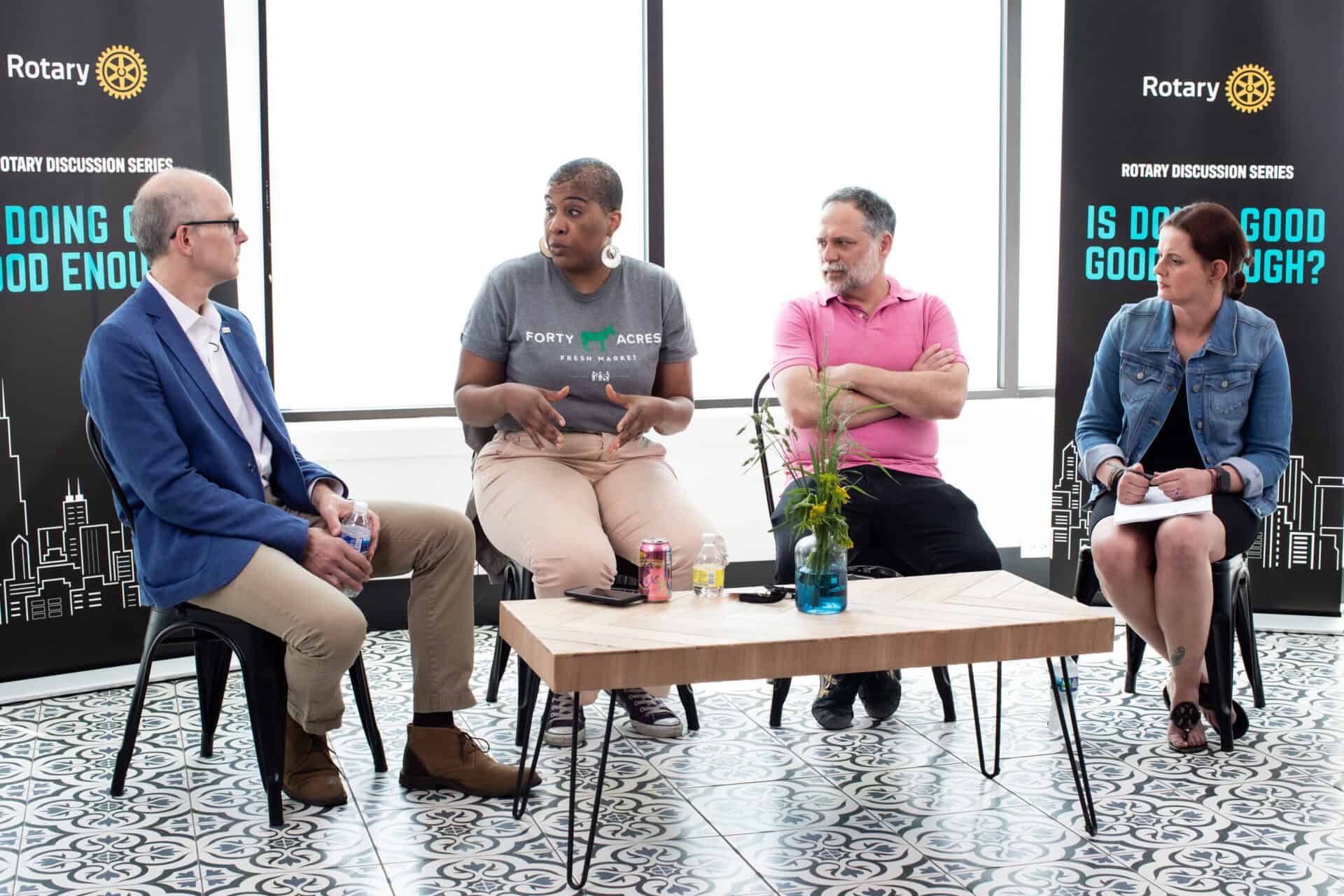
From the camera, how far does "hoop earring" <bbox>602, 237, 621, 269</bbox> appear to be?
3.58 m

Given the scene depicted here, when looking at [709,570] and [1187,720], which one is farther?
[1187,720]

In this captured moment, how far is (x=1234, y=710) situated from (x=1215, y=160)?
5.84ft

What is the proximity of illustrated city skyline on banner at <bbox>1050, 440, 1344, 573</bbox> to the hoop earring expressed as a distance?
1685mm

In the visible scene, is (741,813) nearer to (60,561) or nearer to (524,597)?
(524,597)

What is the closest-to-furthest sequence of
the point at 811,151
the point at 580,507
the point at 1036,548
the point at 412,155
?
the point at 580,507, the point at 412,155, the point at 811,151, the point at 1036,548

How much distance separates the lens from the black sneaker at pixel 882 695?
11.5 ft

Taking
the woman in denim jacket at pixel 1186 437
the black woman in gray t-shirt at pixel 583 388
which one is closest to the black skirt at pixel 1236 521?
the woman in denim jacket at pixel 1186 437

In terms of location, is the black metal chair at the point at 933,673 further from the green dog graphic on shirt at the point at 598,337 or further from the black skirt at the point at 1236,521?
the black skirt at the point at 1236,521

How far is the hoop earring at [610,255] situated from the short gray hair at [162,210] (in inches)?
40.8

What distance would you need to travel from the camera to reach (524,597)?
3.48m

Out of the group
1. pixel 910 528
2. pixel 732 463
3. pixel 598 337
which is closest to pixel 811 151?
pixel 732 463

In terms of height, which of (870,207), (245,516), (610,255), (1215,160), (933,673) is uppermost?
(1215,160)

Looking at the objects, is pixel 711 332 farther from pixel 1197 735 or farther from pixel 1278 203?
pixel 1197 735

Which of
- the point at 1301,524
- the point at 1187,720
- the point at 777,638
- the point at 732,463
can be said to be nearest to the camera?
the point at 777,638
